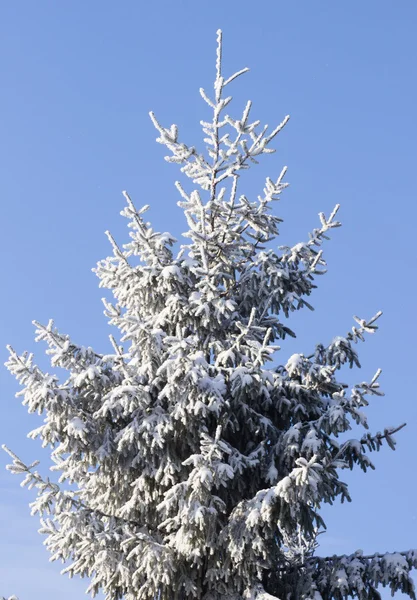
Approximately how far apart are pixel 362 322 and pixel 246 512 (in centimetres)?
383

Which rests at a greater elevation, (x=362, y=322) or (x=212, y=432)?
(x=362, y=322)

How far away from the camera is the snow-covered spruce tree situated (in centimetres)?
1134

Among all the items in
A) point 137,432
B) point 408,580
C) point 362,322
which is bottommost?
point 408,580

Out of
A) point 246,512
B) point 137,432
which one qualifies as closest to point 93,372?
point 137,432

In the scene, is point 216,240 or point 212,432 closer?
point 212,432

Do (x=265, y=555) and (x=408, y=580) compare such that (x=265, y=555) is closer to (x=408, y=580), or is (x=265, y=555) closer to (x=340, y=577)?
(x=340, y=577)

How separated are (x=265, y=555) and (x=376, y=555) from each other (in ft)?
7.56

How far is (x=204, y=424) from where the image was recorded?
12.4m

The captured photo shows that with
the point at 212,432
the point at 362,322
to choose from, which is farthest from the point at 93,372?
the point at 362,322

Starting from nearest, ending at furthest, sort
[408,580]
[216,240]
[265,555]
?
1. [265,555]
2. [408,580]
3. [216,240]

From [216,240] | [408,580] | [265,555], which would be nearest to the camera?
[265,555]

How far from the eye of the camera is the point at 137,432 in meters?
11.7

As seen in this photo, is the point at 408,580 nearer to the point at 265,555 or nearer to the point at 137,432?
the point at 265,555

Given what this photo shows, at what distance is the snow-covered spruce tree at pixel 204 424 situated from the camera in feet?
37.2
